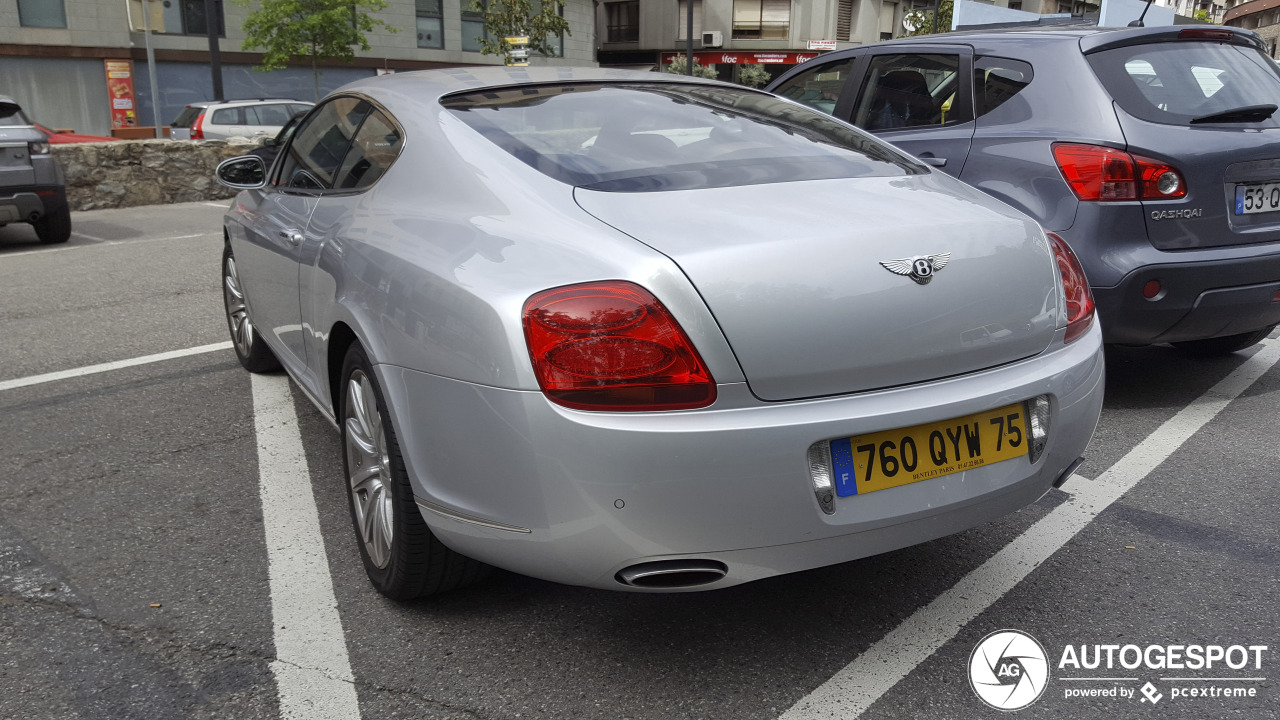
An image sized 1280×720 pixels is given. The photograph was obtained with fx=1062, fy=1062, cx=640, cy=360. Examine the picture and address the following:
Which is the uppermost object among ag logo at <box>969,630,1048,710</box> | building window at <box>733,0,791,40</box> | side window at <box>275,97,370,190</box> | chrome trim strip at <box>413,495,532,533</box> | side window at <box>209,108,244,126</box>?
building window at <box>733,0,791,40</box>

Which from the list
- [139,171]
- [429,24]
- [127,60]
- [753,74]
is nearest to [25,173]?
[139,171]

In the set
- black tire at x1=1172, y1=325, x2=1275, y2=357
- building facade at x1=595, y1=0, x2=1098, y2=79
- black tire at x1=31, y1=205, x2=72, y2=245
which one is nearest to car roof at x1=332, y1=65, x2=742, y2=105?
black tire at x1=1172, y1=325, x2=1275, y2=357

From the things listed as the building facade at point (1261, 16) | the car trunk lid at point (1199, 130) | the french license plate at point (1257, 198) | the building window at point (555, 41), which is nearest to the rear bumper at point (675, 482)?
the car trunk lid at point (1199, 130)

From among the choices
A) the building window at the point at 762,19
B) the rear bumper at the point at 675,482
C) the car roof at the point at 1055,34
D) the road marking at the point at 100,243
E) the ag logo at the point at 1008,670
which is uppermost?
the building window at the point at 762,19

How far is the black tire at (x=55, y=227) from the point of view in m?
9.71

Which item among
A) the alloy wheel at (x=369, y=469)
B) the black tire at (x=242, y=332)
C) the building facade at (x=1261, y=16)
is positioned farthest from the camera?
the building facade at (x=1261, y=16)

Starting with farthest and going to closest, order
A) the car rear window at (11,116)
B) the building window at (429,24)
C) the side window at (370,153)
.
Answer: the building window at (429,24), the car rear window at (11,116), the side window at (370,153)

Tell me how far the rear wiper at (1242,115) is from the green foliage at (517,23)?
31554 mm

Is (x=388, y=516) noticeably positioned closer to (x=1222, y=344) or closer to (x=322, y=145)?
(x=322, y=145)

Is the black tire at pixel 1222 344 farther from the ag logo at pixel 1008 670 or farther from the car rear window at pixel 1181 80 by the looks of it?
the ag logo at pixel 1008 670

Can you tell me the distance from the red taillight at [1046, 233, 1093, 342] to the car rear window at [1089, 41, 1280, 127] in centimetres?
186

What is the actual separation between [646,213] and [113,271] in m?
7.22

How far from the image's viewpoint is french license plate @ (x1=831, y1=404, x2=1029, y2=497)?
218 centimetres

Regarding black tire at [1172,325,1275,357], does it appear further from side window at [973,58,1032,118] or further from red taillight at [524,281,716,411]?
red taillight at [524,281,716,411]
